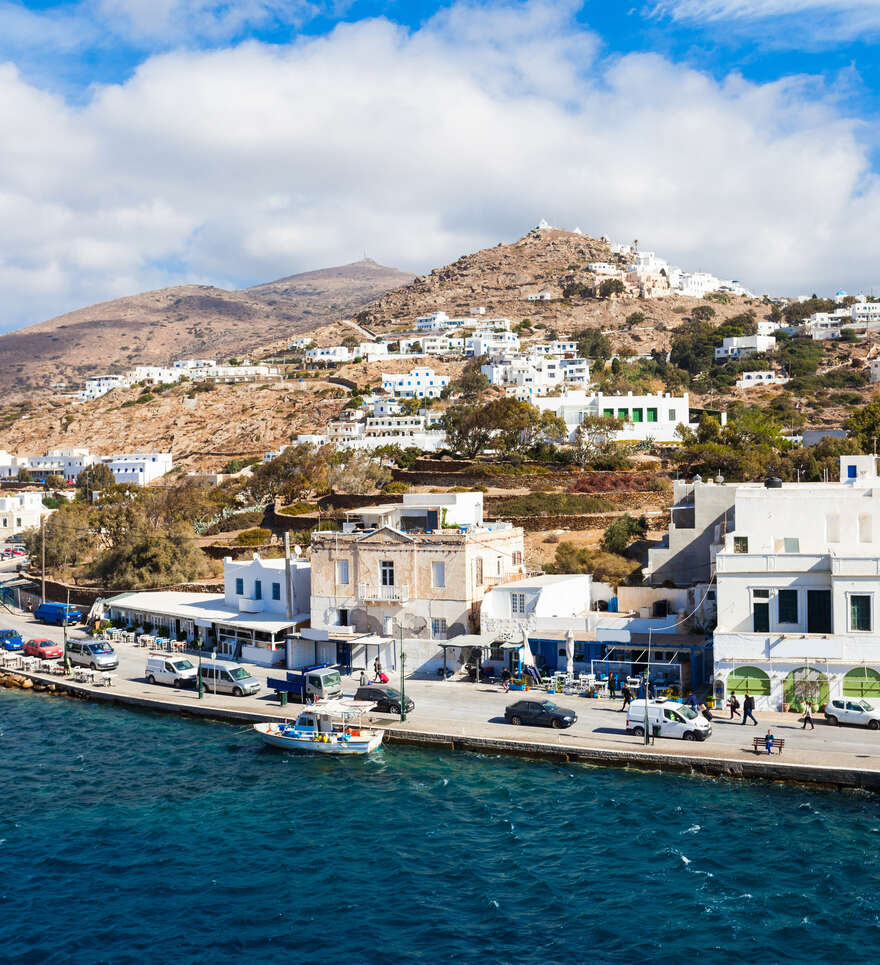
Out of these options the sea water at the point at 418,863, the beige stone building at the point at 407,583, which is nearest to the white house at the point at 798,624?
the sea water at the point at 418,863

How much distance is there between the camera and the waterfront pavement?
82.5 feet

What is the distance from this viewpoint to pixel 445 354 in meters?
144

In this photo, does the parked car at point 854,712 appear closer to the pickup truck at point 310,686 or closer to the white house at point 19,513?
the pickup truck at point 310,686

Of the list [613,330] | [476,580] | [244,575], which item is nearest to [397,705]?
[476,580]

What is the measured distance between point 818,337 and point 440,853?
125 m

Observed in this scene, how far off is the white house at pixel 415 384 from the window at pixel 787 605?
3528 inches

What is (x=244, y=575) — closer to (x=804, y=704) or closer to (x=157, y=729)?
(x=157, y=729)

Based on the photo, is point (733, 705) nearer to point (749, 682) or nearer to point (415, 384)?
point (749, 682)

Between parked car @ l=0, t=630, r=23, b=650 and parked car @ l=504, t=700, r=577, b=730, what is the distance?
25223 millimetres

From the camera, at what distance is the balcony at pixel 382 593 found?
36594 millimetres

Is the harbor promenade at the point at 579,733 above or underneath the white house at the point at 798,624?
underneath

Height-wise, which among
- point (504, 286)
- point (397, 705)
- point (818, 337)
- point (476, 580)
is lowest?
point (397, 705)

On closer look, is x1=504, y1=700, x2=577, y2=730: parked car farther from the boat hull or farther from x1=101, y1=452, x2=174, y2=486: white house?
x1=101, y1=452, x2=174, y2=486: white house

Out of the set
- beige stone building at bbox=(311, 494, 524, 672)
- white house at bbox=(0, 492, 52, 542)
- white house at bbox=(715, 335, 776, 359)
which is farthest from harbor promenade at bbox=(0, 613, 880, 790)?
white house at bbox=(715, 335, 776, 359)
